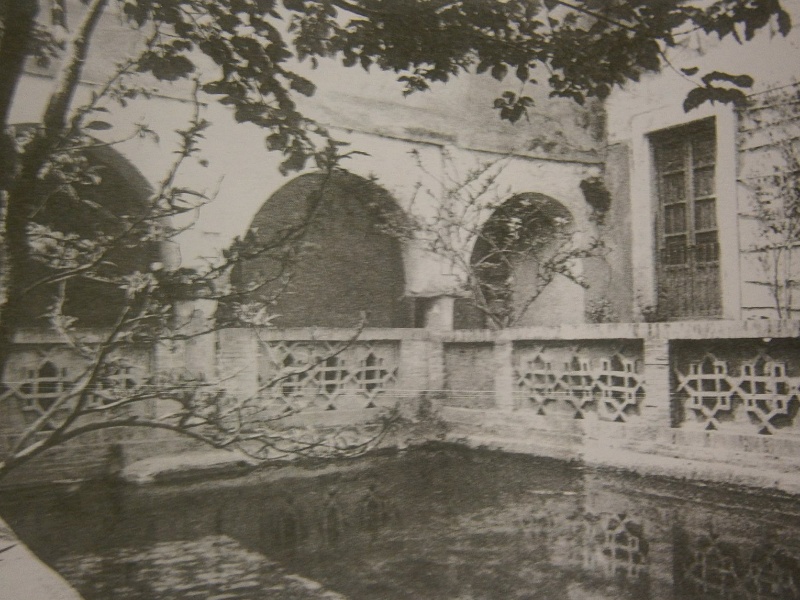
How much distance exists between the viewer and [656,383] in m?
1.53

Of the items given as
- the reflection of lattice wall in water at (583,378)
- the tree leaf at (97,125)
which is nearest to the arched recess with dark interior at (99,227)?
the tree leaf at (97,125)

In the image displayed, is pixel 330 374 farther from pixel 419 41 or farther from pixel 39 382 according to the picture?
pixel 419 41

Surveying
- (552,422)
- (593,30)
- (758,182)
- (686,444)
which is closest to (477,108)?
(593,30)

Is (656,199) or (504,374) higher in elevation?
(656,199)

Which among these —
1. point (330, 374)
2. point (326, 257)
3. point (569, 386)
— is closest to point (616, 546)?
point (569, 386)

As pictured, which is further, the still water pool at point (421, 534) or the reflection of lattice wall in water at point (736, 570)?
the reflection of lattice wall in water at point (736, 570)

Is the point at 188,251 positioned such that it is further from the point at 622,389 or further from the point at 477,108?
the point at 622,389

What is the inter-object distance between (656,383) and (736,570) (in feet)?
1.40

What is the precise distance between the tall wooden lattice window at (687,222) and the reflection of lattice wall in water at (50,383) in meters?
1.24

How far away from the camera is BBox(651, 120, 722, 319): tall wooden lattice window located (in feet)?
4.96

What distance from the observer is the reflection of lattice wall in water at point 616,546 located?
1385mm

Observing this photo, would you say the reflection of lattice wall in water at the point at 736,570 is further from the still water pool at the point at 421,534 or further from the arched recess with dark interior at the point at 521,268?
the arched recess with dark interior at the point at 521,268

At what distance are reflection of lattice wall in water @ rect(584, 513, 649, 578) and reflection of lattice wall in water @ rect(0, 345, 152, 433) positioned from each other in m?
1.04

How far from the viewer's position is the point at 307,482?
4.42ft
